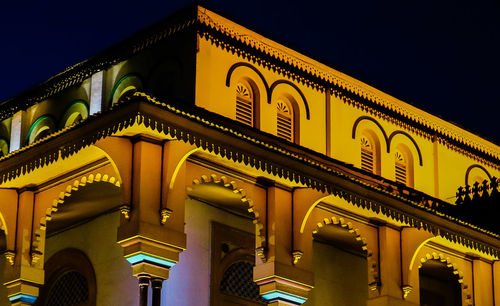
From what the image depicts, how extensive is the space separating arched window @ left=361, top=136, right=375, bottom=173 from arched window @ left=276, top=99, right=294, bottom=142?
6.06 feet

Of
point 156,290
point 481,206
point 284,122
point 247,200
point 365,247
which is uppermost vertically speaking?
point 284,122

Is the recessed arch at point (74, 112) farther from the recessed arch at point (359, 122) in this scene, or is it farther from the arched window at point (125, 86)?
the recessed arch at point (359, 122)

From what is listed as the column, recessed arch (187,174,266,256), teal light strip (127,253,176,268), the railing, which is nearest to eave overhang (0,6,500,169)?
the railing

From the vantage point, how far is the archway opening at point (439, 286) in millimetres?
21297

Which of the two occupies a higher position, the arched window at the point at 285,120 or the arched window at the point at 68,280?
the arched window at the point at 285,120

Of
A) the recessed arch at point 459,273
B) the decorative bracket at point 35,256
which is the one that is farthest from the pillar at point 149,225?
the recessed arch at point 459,273

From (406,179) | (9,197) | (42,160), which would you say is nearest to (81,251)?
(9,197)

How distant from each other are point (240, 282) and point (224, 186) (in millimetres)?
1944

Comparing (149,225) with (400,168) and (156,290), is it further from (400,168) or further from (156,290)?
(400,168)

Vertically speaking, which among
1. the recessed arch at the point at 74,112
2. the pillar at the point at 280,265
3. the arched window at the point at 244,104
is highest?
the recessed arch at the point at 74,112

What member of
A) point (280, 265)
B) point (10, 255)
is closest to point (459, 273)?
point (280, 265)

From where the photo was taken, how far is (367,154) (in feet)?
69.7

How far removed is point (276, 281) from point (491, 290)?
5.24 meters

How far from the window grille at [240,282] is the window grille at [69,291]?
7.54 feet
